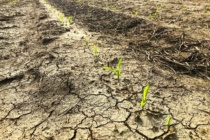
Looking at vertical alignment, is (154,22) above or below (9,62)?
above

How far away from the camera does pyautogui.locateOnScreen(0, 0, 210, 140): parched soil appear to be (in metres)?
1.95

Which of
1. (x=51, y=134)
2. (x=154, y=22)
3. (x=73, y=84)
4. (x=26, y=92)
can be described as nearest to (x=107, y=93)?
(x=73, y=84)

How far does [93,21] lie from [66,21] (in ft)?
2.30

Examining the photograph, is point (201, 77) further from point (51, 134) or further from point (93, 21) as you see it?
point (93, 21)

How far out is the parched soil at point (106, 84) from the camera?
1.95 m

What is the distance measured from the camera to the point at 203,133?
1824 millimetres

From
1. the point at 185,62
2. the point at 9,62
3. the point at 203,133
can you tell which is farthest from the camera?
the point at 9,62

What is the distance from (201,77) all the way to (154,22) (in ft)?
8.36

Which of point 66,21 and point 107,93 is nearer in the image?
point 107,93

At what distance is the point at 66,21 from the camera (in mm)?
5551

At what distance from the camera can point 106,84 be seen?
2.56 m

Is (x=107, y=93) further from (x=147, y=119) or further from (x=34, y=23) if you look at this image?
(x=34, y=23)

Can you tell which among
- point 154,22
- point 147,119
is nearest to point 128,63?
point 147,119

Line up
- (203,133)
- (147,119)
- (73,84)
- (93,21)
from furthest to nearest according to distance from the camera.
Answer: (93,21)
(73,84)
(147,119)
(203,133)
